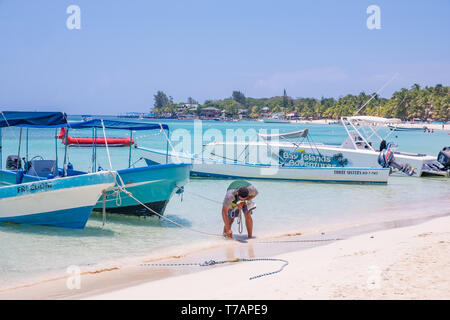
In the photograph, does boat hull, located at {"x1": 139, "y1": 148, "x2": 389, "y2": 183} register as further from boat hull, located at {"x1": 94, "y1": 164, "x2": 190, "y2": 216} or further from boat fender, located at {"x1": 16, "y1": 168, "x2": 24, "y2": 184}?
boat fender, located at {"x1": 16, "y1": 168, "x2": 24, "y2": 184}

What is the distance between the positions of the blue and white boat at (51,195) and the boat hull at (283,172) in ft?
25.1

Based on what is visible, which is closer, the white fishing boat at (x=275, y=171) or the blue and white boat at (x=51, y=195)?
the blue and white boat at (x=51, y=195)

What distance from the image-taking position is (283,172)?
18844mm

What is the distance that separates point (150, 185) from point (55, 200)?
2.09 m

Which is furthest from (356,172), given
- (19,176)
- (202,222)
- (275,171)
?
(19,176)

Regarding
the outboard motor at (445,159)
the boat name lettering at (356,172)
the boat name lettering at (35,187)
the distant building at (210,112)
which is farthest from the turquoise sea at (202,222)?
the distant building at (210,112)

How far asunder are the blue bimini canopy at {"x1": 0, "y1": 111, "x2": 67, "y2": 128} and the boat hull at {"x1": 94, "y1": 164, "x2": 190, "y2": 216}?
2064 millimetres

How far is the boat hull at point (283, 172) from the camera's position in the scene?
18.6 meters

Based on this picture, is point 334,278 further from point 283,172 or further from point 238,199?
point 283,172

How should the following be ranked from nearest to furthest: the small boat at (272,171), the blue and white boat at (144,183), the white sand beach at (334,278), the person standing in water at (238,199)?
the white sand beach at (334,278)
the person standing in water at (238,199)
the blue and white boat at (144,183)
the small boat at (272,171)

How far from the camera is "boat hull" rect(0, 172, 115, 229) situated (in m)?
9.98

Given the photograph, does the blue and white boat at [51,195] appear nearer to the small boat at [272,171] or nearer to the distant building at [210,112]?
the small boat at [272,171]

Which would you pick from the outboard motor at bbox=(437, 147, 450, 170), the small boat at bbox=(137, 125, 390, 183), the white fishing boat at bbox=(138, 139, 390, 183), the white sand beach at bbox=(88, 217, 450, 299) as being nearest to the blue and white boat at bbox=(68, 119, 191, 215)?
the white sand beach at bbox=(88, 217, 450, 299)
